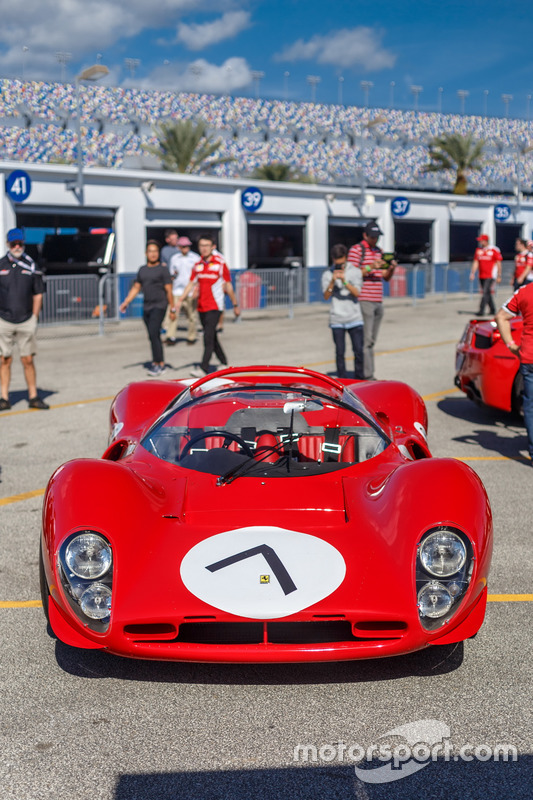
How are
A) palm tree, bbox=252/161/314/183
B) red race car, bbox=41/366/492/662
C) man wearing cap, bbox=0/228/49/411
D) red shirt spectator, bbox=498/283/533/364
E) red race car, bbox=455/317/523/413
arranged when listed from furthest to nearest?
palm tree, bbox=252/161/314/183 → man wearing cap, bbox=0/228/49/411 → red race car, bbox=455/317/523/413 → red shirt spectator, bbox=498/283/533/364 → red race car, bbox=41/366/492/662

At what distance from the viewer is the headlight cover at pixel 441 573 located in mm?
3166

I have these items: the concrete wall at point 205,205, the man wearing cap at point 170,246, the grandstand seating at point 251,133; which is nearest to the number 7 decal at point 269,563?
the man wearing cap at point 170,246

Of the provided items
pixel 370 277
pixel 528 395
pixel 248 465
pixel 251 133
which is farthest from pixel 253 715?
pixel 251 133

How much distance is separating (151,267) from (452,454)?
229 inches

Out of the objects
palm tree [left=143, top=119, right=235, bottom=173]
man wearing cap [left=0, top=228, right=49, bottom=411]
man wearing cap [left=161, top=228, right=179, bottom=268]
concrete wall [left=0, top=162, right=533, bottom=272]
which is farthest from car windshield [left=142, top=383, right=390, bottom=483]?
palm tree [left=143, top=119, right=235, bottom=173]

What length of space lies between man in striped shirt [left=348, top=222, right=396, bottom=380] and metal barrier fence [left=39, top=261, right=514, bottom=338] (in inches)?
338

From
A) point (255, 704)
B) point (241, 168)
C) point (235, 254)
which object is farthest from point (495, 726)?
point (241, 168)

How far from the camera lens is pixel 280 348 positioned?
1515cm

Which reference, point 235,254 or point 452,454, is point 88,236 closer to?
point 235,254

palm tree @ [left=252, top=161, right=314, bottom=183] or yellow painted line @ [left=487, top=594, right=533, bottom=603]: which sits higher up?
palm tree @ [left=252, top=161, right=314, bottom=183]

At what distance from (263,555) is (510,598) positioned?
4.98 feet

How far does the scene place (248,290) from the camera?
21.2 metres

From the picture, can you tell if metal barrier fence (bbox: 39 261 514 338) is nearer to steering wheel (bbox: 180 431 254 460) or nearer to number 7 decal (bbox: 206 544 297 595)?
steering wheel (bbox: 180 431 254 460)

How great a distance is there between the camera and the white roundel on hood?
3.07 m
